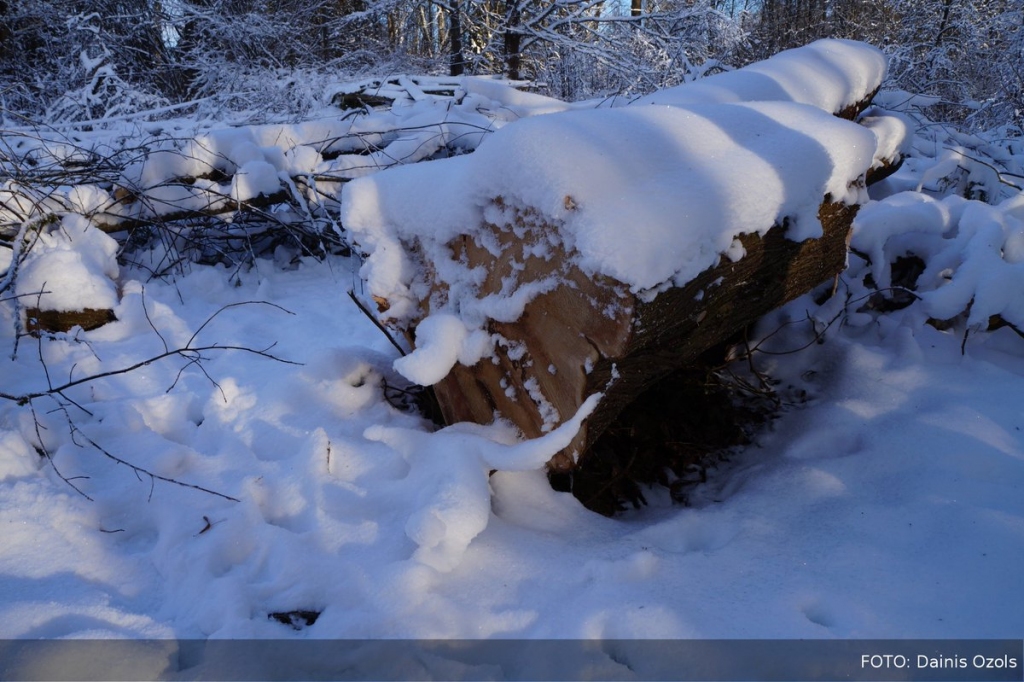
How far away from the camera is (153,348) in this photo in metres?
2.57

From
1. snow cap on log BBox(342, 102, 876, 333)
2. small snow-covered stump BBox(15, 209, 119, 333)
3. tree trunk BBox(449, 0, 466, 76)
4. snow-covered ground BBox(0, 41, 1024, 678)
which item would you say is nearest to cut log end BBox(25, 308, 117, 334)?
small snow-covered stump BBox(15, 209, 119, 333)

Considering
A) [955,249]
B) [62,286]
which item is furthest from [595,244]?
[62,286]

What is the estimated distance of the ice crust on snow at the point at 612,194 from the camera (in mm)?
1303

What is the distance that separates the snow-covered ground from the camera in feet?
4.27

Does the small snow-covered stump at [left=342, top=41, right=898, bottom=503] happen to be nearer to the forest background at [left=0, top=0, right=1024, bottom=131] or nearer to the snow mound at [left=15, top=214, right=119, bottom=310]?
the snow mound at [left=15, top=214, right=119, bottom=310]

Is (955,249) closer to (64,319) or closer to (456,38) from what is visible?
(64,319)

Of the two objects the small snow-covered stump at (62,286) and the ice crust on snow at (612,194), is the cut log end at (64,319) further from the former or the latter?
the ice crust on snow at (612,194)

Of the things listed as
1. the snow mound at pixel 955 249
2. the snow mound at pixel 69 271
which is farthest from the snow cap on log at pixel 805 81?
the snow mound at pixel 69 271

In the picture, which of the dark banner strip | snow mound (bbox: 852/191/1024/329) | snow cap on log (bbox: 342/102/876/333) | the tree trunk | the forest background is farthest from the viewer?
the tree trunk

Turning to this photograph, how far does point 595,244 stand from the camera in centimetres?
127

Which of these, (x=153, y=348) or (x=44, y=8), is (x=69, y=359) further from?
(x=44, y=8)

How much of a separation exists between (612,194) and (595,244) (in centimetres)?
15

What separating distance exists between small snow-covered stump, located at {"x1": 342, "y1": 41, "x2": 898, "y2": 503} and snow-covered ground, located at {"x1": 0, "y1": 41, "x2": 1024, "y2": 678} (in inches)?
10.0

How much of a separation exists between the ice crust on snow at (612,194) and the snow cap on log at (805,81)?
0.71 meters
